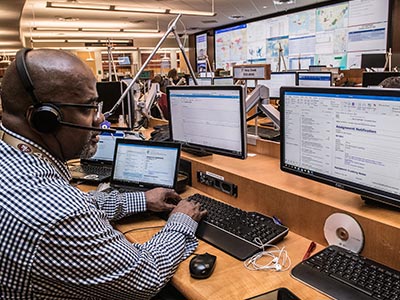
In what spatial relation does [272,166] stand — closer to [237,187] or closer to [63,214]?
[237,187]

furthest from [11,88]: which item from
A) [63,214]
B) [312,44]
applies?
[312,44]

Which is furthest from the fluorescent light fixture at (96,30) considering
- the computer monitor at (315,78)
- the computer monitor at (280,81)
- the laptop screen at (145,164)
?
the laptop screen at (145,164)

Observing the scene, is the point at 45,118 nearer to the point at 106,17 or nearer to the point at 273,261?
the point at 273,261

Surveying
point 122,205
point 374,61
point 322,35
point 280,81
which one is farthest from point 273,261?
point 322,35

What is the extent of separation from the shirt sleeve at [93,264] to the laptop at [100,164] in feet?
3.32

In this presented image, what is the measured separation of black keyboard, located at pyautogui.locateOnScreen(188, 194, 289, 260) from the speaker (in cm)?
61

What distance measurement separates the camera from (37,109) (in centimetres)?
91

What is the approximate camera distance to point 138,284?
95cm

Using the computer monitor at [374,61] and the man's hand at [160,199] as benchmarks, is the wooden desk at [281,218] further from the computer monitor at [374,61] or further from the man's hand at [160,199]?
the computer monitor at [374,61]

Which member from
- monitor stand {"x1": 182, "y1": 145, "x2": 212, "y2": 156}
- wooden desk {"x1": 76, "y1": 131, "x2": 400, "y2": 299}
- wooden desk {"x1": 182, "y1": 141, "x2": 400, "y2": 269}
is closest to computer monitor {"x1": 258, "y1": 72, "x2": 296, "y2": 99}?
monitor stand {"x1": 182, "y1": 145, "x2": 212, "y2": 156}

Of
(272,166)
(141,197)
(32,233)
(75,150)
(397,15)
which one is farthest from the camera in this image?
(397,15)

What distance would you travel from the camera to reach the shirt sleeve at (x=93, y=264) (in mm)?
802

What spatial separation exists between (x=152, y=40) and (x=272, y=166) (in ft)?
49.8

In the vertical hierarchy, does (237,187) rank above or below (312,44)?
below
